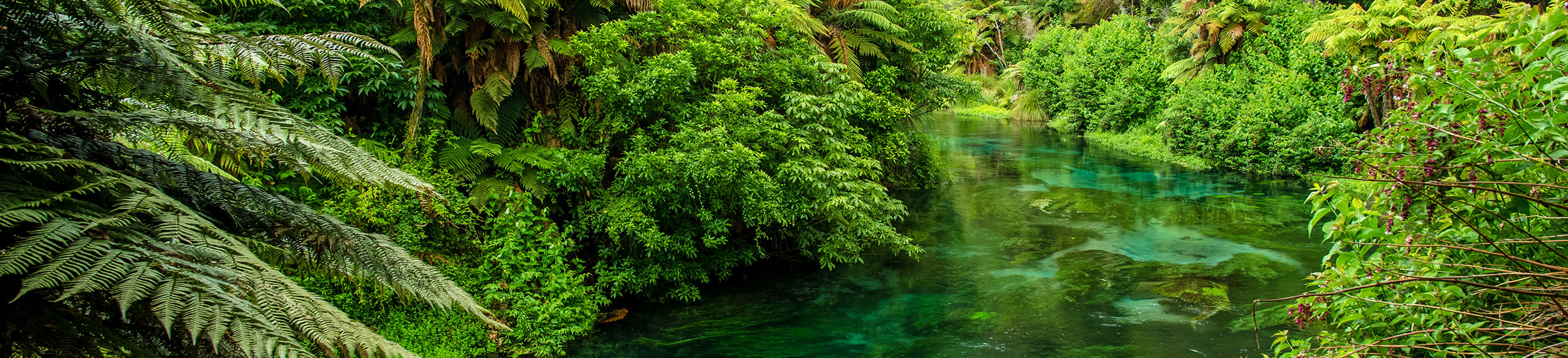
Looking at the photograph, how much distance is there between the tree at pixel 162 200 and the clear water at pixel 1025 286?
A: 189 inches

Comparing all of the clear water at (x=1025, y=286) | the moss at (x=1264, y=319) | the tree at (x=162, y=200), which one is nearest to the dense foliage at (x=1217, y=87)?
the clear water at (x=1025, y=286)

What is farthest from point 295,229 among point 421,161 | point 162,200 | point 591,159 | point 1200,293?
point 1200,293

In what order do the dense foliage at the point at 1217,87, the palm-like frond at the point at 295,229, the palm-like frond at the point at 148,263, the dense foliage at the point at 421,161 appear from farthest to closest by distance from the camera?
the dense foliage at the point at 1217,87 < the palm-like frond at the point at 295,229 < the dense foliage at the point at 421,161 < the palm-like frond at the point at 148,263

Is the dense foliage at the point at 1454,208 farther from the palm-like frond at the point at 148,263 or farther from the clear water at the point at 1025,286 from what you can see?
the clear water at the point at 1025,286

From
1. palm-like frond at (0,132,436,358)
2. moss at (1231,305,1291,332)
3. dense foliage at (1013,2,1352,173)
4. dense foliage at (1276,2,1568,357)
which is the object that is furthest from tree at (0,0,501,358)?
dense foliage at (1013,2,1352,173)

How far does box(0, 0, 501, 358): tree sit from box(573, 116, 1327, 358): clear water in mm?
4788

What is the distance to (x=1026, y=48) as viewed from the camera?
3139 cm

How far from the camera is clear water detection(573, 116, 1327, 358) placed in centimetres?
774

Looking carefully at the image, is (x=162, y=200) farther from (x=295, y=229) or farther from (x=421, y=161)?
(x=421, y=161)

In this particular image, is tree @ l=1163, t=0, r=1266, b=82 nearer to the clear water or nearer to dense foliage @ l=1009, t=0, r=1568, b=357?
the clear water

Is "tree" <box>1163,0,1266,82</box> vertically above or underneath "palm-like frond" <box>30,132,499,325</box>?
above

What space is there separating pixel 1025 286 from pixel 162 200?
870cm

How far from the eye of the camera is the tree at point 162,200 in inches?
74.9

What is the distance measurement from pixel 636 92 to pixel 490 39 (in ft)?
4.89
